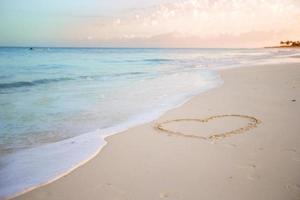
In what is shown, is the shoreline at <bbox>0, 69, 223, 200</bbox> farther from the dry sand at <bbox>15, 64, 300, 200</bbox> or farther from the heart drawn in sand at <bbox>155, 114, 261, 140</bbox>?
the heart drawn in sand at <bbox>155, 114, 261, 140</bbox>

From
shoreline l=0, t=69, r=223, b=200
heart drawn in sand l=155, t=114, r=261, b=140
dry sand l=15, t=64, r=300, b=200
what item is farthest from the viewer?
heart drawn in sand l=155, t=114, r=261, b=140

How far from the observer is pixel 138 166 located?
155 inches

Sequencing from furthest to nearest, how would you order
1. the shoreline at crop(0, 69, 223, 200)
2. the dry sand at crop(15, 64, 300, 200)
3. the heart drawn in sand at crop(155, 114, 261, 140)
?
the heart drawn in sand at crop(155, 114, 261, 140) → the shoreline at crop(0, 69, 223, 200) → the dry sand at crop(15, 64, 300, 200)

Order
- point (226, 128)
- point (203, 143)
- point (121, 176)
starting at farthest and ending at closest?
point (226, 128)
point (203, 143)
point (121, 176)

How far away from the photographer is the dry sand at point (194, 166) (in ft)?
10.5

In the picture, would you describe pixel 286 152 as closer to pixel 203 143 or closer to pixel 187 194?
pixel 203 143

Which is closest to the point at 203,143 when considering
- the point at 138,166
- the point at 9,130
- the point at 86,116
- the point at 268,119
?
the point at 138,166

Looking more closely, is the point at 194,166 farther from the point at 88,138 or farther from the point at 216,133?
the point at 88,138

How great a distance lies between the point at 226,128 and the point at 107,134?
246 cm

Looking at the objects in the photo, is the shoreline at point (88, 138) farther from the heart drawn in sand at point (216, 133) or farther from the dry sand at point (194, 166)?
the heart drawn in sand at point (216, 133)

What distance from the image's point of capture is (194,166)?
3.88 m

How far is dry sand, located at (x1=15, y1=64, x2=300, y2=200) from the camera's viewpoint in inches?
126

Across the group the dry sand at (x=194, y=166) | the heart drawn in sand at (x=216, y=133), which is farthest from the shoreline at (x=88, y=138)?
the heart drawn in sand at (x=216, y=133)

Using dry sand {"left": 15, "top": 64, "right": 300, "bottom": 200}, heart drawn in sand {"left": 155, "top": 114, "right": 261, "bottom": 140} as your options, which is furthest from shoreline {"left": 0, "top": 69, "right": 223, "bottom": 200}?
heart drawn in sand {"left": 155, "top": 114, "right": 261, "bottom": 140}
